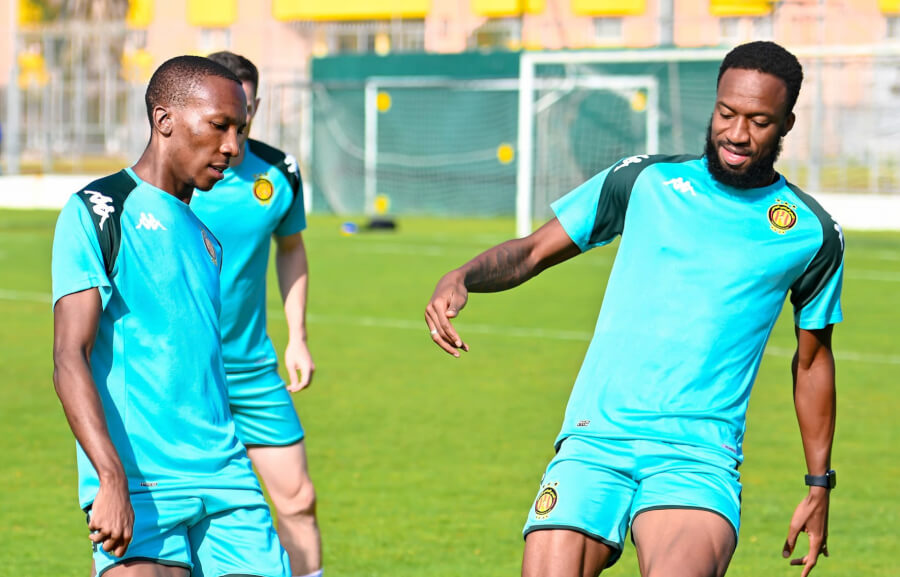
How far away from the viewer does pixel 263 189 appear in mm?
5723

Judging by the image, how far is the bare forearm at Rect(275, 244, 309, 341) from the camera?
609 cm

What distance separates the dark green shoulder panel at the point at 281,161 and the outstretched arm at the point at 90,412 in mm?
2182

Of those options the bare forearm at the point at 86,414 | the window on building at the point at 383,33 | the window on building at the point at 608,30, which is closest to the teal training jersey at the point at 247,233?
the bare forearm at the point at 86,414

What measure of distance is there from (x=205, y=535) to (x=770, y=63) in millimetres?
2109

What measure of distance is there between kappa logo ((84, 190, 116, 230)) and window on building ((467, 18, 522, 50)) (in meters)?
30.4

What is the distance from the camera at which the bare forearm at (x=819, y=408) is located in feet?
14.5

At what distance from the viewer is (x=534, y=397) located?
1079 cm

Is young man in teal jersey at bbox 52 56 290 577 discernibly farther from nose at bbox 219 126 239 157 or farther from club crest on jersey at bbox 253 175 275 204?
club crest on jersey at bbox 253 175 275 204

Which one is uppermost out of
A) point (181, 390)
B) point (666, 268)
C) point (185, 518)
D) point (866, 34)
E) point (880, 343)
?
point (866, 34)

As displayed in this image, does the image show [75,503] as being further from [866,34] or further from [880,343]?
[866,34]

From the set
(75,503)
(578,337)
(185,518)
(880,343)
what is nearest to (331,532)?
(75,503)

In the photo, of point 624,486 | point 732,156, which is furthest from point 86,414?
point 732,156

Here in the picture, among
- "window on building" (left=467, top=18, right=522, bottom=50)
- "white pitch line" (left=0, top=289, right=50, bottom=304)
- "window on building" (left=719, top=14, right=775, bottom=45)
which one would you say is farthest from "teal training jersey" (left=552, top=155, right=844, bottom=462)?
"window on building" (left=467, top=18, right=522, bottom=50)

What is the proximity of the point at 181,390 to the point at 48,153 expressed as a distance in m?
30.0
